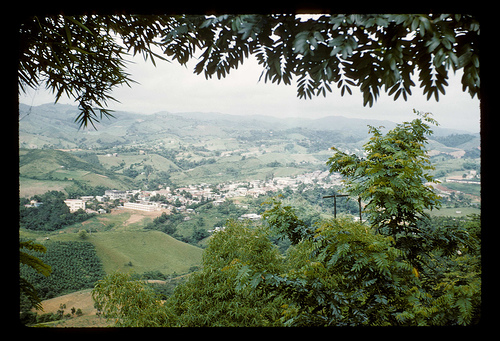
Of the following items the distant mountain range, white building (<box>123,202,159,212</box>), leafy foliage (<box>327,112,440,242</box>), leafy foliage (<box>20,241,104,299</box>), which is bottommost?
leafy foliage (<box>20,241,104,299</box>)

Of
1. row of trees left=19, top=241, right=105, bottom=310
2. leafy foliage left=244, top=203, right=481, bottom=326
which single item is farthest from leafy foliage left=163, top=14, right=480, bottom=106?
row of trees left=19, top=241, right=105, bottom=310

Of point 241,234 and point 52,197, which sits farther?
point 241,234

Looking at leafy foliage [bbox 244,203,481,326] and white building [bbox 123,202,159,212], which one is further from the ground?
white building [bbox 123,202,159,212]

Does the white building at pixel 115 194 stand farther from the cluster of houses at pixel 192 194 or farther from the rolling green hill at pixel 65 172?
the rolling green hill at pixel 65 172

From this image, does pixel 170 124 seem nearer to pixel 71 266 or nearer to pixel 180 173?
pixel 180 173

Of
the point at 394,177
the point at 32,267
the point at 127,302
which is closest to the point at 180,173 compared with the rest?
the point at 127,302

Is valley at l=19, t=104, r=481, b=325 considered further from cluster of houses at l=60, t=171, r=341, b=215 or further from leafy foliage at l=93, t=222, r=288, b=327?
leafy foliage at l=93, t=222, r=288, b=327
